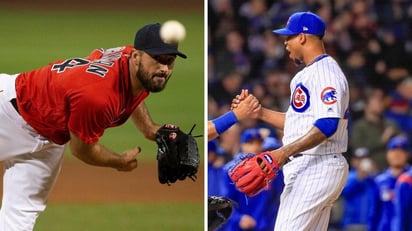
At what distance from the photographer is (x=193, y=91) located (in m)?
11.1

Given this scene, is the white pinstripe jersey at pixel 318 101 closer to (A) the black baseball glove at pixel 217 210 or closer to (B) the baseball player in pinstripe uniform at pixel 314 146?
(B) the baseball player in pinstripe uniform at pixel 314 146

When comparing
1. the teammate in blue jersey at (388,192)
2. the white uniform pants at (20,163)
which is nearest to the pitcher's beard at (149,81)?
the white uniform pants at (20,163)

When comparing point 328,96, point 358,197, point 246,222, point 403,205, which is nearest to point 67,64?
point 328,96

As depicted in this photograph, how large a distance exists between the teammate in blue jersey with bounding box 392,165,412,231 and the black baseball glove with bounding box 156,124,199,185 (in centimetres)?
238

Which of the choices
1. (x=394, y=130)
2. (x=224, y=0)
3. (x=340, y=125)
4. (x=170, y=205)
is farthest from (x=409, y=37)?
(x=340, y=125)

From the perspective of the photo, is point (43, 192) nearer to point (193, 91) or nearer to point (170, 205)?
point (170, 205)

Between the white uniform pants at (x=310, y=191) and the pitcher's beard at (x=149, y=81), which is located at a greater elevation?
the pitcher's beard at (x=149, y=81)

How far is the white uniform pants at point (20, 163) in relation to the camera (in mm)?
3604

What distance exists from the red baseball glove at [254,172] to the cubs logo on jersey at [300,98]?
30 cm

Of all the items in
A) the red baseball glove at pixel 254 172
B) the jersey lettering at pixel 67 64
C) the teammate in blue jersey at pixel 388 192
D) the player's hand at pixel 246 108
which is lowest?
the teammate in blue jersey at pixel 388 192

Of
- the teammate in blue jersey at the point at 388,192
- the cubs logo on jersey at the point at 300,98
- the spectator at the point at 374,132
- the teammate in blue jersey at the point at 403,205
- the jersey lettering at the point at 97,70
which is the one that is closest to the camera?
the jersey lettering at the point at 97,70

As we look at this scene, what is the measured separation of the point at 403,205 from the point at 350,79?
186cm

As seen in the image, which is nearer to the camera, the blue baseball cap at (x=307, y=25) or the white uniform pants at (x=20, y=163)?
the white uniform pants at (x=20, y=163)

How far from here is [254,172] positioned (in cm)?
371
